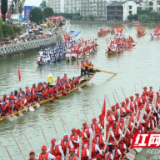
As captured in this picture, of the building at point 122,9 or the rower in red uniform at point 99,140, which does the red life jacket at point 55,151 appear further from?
the building at point 122,9

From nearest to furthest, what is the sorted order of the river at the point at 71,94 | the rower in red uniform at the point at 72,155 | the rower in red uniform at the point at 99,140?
the rower in red uniform at the point at 72,155, the rower in red uniform at the point at 99,140, the river at the point at 71,94

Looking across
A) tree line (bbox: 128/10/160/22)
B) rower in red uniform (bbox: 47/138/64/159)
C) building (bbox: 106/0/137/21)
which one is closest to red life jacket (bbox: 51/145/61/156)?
rower in red uniform (bbox: 47/138/64/159)

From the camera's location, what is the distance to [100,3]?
4845 inches

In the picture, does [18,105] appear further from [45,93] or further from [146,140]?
[146,140]

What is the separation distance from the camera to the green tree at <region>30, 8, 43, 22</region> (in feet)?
221

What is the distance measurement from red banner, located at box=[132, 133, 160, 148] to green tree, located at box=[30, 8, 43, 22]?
56.5 m

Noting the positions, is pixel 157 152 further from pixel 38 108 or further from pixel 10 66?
pixel 10 66

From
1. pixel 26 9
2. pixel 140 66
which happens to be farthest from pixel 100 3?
pixel 140 66

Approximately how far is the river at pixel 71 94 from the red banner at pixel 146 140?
1021mm

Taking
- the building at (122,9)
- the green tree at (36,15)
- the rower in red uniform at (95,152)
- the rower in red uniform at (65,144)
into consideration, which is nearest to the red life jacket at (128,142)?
the rower in red uniform at (95,152)

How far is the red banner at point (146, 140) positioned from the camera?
1240 cm

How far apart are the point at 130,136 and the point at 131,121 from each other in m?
0.55

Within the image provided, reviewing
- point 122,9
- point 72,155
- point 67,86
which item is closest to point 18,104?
point 67,86

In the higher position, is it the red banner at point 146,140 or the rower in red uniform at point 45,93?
the rower in red uniform at point 45,93
